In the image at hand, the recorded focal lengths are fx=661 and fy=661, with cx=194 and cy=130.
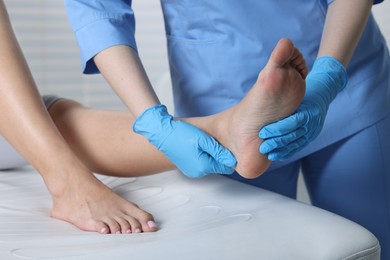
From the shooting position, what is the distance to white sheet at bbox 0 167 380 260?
3.41 feet

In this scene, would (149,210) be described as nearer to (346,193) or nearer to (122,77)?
(122,77)

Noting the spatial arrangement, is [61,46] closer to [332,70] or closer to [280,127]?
[332,70]

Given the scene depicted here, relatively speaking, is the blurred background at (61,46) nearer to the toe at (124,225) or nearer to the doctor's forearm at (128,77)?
the doctor's forearm at (128,77)

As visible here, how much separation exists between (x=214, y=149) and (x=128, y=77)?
25cm

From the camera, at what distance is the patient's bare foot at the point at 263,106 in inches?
40.1

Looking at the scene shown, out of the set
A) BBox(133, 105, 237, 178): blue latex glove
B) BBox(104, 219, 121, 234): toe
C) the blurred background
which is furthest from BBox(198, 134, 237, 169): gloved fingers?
the blurred background

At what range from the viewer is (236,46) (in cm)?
143

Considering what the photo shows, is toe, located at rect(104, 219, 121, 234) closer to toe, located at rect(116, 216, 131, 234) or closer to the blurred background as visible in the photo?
toe, located at rect(116, 216, 131, 234)

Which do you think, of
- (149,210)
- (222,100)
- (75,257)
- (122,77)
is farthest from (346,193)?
(75,257)

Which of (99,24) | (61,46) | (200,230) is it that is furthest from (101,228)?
(61,46)

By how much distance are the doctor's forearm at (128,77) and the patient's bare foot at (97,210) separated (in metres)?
0.18

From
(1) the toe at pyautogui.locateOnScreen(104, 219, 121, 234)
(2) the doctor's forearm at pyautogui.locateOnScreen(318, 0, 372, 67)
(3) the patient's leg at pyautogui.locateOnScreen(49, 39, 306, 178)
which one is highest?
(2) the doctor's forearm at pyautogui.locateOnScreen(318, 0, 372, 67)

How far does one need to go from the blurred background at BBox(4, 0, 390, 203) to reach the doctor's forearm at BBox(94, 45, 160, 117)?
1585mm

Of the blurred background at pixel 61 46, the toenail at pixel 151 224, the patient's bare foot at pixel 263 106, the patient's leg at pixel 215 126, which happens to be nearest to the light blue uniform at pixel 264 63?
the patient's leg at pixel 215 126
